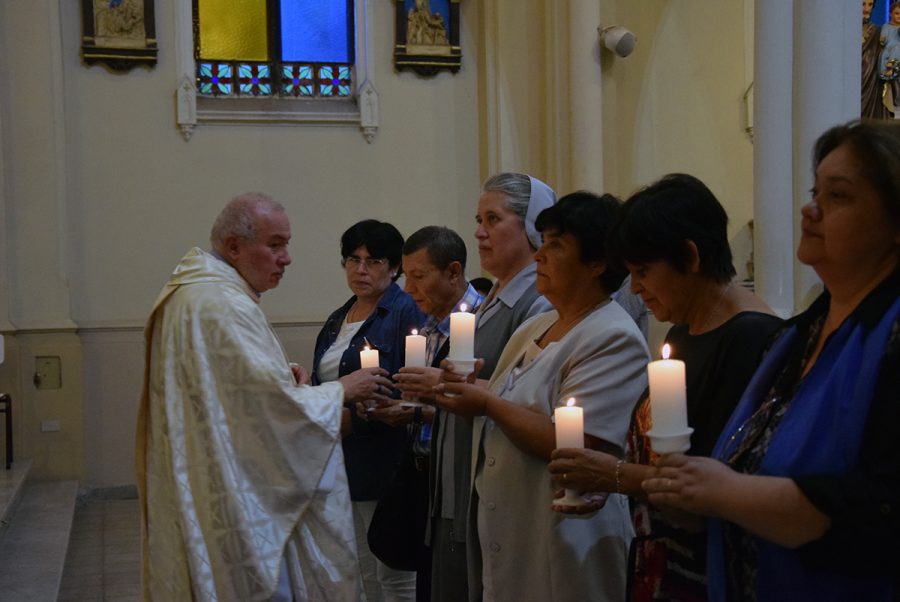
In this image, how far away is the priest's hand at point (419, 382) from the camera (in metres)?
2.81

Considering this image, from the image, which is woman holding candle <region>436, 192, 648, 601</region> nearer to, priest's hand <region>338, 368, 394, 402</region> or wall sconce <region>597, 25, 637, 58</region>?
priest's hand <region>338, 368, 394, 402</region>

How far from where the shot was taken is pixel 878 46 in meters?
7.92

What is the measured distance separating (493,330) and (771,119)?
3.84m

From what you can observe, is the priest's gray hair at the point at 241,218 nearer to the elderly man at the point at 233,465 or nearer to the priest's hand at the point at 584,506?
the elderly man at the point at 233,465

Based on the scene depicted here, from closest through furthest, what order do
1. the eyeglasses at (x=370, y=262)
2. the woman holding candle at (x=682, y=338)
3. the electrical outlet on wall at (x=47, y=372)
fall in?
the woman holding candle at (x=682, y=338) → the eyeglasses at (x=370, y=262) → the electrical outlet on wall at (x=47, y=372)

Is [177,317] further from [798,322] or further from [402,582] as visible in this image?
[798,322]

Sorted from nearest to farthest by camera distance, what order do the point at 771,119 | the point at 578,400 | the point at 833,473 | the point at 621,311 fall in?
the point at 833,473, the point at 578,400, the point at 621,311, the point at 771,119

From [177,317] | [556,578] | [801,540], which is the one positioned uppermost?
[177,317]

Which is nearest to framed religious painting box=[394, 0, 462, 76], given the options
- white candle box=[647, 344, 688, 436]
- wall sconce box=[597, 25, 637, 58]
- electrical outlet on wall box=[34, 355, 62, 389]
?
wall sconce box=[597, 25, 637, 58]

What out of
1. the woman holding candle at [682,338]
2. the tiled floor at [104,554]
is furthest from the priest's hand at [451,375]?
the tiled floor at [104,554]

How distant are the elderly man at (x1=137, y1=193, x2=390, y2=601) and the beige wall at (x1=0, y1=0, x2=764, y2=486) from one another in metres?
5.15

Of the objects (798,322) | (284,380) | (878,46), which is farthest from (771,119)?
(798,322)

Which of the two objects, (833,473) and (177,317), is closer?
(833,473)

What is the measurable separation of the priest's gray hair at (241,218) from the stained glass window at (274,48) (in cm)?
548
